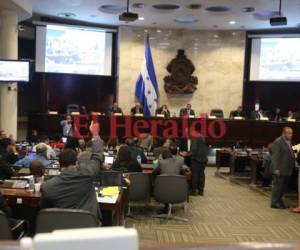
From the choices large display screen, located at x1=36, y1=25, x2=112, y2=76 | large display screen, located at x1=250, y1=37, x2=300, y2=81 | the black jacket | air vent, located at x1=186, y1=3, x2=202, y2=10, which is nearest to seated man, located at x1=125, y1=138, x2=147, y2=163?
the black jacket

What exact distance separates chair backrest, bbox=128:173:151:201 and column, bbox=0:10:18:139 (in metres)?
5.66

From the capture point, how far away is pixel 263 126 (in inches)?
540

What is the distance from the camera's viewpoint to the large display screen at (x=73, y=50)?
14.5 metres

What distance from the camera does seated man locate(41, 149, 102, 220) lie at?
12.9ft

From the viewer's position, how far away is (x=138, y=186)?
6352mm

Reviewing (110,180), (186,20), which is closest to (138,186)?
(110,180)

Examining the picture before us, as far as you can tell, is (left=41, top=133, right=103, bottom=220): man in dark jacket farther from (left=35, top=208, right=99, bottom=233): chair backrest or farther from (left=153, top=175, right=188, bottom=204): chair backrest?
(left=153, top=175, right=188, bottom=204): chair backrest

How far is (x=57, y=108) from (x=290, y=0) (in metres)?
9.22

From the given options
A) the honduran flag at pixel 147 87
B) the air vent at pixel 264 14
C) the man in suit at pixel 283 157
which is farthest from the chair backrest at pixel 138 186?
the air vent at pixel 264 14

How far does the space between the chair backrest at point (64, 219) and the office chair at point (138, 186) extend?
9.52ft

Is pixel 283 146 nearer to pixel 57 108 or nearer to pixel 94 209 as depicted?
pixel 94 209

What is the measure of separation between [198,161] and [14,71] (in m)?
5.05

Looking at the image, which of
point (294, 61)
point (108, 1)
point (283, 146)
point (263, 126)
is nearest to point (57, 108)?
point (108, 1)

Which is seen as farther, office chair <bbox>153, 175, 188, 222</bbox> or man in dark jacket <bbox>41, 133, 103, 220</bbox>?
office chair <bbox>153, 175, 188, 222</bbox>
